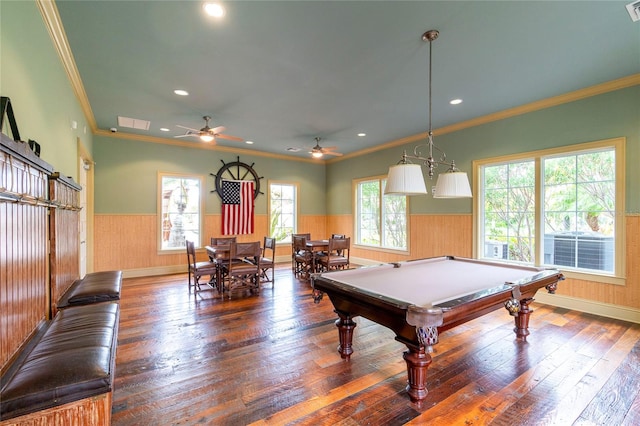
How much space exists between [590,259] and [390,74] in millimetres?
3615

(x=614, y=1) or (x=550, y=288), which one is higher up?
(x=614, y=1)

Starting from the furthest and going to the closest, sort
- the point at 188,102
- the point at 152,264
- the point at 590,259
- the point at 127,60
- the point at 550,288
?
the point at 152,264 < the point at 188,102 < the point at 590,259 < the point at 127,60 < the point at 550,288

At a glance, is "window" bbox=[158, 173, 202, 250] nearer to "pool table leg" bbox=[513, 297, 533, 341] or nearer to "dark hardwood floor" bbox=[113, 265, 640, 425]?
"dark hardwood floor" bbox=[113, 265, 640, 425]

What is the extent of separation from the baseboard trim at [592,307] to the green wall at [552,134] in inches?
48.1

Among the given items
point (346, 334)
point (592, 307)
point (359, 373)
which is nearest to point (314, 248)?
point (346, 334)

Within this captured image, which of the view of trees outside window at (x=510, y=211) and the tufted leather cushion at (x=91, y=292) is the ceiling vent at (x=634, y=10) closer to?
the view of trees outside window at (x=510, y=211)

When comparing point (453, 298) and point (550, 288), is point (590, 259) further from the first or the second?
point (453, 298)

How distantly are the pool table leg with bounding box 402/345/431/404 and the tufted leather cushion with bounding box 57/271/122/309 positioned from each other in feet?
8.64

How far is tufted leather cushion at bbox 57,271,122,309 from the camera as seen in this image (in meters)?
2.35

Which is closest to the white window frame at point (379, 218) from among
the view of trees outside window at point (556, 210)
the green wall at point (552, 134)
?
the green wall at point (552, 134)

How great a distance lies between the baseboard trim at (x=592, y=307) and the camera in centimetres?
339

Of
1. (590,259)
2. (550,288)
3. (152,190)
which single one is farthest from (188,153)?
(590,259)

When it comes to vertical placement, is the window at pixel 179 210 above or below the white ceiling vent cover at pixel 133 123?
below

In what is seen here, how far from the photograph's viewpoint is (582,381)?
220cm
